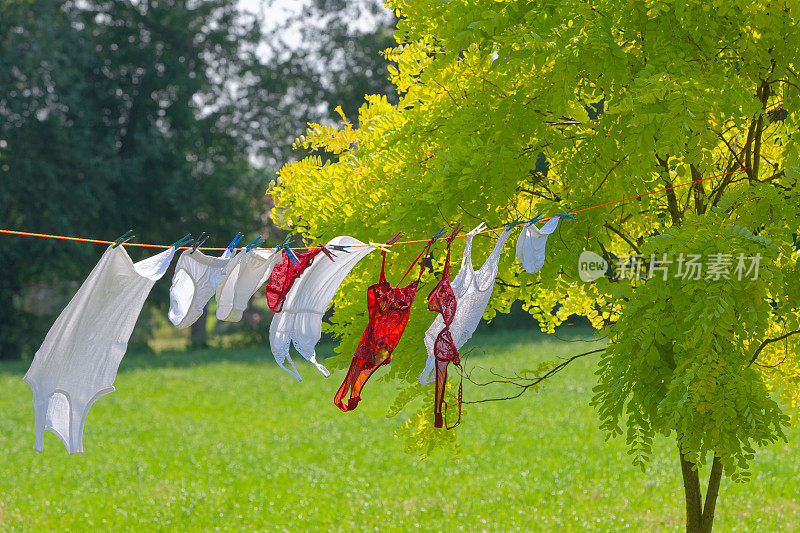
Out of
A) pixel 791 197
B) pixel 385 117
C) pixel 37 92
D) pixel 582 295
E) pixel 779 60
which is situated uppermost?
pixel 37 92

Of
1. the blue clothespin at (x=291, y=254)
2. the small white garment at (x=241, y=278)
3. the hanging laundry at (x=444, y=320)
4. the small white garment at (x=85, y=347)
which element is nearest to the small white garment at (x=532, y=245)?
the hanging laundry at (x=444, y=320)

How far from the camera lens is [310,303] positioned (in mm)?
4023

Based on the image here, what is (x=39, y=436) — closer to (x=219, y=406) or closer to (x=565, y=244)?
(x=565, y=244)

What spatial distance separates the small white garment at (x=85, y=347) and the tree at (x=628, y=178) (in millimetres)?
1795

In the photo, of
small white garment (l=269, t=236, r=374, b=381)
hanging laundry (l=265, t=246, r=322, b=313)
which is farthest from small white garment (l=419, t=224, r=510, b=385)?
hanging laundry (l=265, t=246, r=322, b=313)

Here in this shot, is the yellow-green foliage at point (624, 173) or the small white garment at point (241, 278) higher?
the yellow-green foliage at point (624, 173)

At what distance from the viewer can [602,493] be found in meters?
9.93

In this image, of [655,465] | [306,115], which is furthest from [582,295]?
[306,115]

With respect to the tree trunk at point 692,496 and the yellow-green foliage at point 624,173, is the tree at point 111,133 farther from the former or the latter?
the tree trunk at point 692,496

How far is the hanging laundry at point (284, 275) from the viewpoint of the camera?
4.15m

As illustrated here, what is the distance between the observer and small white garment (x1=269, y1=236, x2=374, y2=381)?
13.2ft

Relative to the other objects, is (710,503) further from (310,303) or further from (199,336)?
(199,336)

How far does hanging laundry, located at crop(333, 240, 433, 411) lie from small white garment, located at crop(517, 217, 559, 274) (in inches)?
19.5

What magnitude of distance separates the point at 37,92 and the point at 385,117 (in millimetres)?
21971
